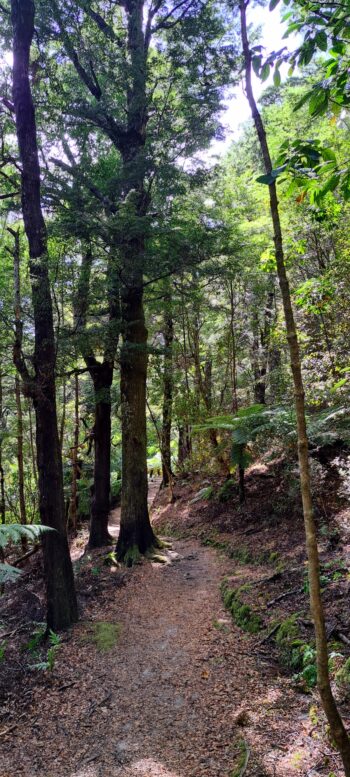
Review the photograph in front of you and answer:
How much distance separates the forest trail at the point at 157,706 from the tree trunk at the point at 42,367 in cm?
67

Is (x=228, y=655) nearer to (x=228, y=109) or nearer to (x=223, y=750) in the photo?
(x=223, y=750)

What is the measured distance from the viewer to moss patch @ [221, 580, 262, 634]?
186 inches

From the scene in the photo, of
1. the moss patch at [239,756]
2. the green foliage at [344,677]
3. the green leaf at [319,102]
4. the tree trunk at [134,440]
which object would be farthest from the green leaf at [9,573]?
the tree trunk at [134,440]

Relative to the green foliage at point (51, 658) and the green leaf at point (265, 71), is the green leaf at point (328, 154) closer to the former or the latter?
the green leaf at point (265, 71)

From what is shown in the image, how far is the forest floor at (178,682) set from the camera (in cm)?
312

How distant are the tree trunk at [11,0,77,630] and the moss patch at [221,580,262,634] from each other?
7.08 feet

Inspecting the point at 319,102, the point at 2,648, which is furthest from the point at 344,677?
the point at 2,648

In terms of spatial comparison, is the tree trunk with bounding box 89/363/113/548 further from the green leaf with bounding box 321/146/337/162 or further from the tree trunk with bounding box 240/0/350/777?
the green leaf with bounding box 321/146/337/162

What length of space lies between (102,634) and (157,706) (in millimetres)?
1872

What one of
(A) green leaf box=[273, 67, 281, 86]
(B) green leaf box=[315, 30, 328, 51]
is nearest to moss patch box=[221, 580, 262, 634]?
(A) green leaf box=[273, 67, 281, 86]

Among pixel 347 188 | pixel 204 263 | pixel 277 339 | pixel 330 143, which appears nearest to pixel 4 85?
pixel 204 263

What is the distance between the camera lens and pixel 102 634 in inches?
219

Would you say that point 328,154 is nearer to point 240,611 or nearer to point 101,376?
point 240,611

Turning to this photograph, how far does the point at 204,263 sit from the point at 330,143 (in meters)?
3.40
